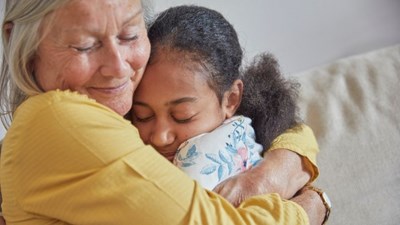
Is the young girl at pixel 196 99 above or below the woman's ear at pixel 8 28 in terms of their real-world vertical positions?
below

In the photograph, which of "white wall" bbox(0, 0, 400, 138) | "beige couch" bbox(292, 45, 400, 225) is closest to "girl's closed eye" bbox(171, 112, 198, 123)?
"beige couch" bbox(292, 45, 400, 225)

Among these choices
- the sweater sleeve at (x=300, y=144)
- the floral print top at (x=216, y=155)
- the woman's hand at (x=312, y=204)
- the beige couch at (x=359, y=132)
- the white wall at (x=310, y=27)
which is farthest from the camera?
the white wall at (x=310, y=27)

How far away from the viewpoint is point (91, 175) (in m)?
1.02

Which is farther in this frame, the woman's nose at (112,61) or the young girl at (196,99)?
the young girl at (196,99)

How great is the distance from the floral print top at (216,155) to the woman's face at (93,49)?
0.19 meters

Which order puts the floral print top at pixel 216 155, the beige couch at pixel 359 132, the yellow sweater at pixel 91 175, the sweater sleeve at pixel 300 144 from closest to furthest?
the yellow sweater at pixel 91 175, the floral print top at pixel 216 155, the sweater sleeve at pixel 300 144, the beige couch at pixel 359 132

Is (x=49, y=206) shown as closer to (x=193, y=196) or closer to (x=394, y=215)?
(x=193, y=196)

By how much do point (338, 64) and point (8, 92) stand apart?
55.6 inches

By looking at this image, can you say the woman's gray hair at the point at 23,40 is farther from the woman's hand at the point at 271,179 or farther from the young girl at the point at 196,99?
the woman's hand at the point at 271,179

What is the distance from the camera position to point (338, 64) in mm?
2346

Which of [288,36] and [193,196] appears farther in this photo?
[288,36]

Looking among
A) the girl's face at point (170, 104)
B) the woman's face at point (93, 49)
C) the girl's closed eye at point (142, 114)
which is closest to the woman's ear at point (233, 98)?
the girl's face at point (170, 104)

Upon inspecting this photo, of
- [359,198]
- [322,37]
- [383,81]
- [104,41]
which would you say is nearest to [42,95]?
[104,41]

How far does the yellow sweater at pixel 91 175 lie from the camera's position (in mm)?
1017
